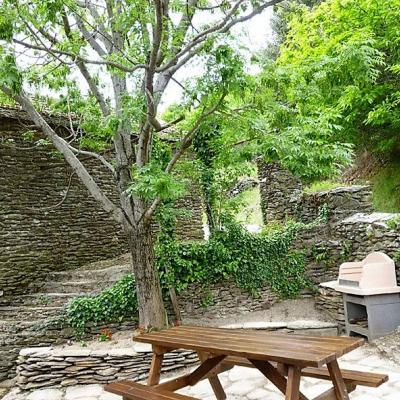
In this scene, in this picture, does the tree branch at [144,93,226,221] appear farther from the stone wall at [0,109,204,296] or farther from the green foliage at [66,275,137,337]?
the stone wall at [0,109,204,296]

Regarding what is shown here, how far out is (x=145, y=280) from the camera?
525cm

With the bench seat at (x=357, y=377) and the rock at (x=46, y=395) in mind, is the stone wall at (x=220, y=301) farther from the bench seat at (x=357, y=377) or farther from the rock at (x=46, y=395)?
the bench seat at (x=357, y=377)

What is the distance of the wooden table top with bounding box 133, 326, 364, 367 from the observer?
7.39 feet

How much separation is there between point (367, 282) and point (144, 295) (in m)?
2.87

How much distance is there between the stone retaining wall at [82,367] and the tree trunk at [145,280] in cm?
65

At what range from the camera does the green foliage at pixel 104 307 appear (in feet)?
18.3

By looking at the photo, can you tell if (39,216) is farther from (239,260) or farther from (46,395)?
(46,395)

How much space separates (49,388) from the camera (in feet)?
14.6

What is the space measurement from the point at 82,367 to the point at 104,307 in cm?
120

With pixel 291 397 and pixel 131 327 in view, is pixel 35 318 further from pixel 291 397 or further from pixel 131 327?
pixel 291 397

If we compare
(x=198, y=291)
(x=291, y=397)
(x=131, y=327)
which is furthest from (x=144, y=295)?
(x=291, y=397)

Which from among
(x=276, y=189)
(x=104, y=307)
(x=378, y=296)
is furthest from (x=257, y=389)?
(x=276, y=189)

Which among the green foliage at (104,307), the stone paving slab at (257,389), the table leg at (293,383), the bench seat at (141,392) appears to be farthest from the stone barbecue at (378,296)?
the green foliage at (104,307)

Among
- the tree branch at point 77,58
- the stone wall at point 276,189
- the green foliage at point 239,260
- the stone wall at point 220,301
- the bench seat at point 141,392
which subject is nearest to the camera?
the bench seat at point 141,392
